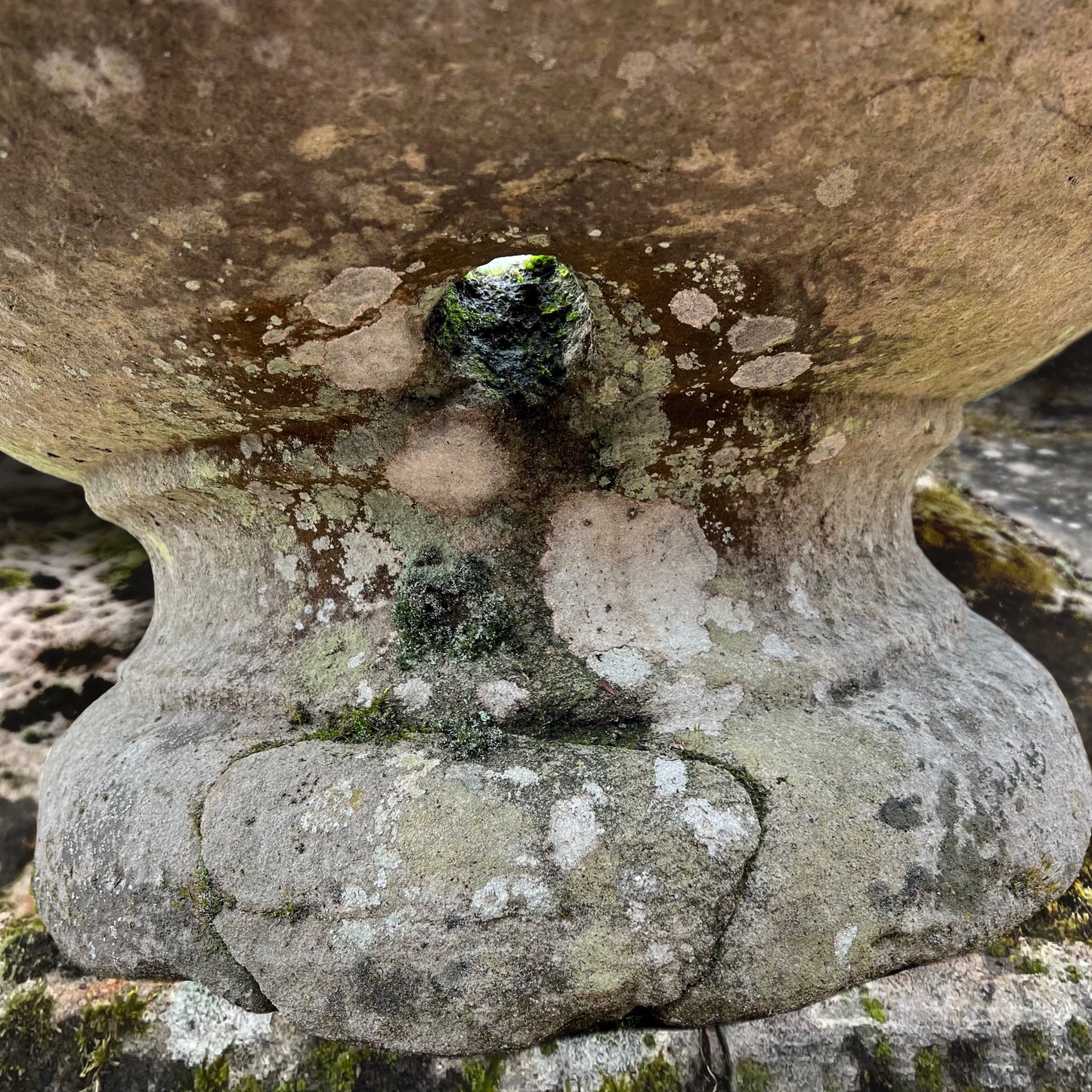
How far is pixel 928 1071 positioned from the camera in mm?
1000

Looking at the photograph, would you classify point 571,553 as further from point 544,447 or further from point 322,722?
point 322,722

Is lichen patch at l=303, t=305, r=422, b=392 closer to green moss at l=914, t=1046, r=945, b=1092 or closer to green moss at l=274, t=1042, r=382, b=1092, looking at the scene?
green moss at l=274, t=1042, r=382, b=1092

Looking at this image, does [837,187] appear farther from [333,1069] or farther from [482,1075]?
[333,1069]

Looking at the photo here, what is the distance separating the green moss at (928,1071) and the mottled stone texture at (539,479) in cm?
27

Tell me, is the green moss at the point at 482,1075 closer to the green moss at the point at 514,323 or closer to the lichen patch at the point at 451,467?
the lichen patch at the point at 451,467

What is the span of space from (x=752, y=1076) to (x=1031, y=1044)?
0.41 meters

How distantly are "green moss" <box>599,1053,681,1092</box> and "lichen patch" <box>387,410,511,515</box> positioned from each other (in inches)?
31.8

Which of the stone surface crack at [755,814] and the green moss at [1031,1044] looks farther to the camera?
the green moss at [1031,1044]

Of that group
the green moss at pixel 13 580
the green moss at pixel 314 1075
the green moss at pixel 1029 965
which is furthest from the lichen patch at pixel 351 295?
the green moss at pixel 13 580

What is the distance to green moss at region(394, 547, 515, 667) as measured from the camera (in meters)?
0.95

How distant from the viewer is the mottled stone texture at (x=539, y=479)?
→ 56cm

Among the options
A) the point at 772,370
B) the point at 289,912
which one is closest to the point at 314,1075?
the point at 289,912

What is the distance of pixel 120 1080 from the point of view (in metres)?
1.05

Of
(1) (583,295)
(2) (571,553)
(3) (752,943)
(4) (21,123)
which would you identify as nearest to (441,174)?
(1) (583,295)
